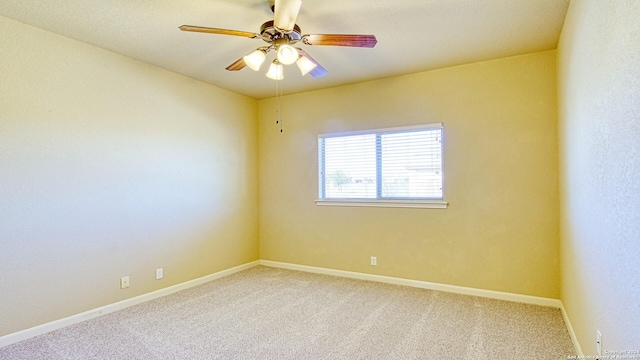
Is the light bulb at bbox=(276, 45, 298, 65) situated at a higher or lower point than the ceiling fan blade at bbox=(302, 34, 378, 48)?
lower

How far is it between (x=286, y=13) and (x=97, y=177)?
7.83ft

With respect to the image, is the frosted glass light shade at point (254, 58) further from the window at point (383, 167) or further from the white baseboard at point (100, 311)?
the white baseboard at point (100, 311)

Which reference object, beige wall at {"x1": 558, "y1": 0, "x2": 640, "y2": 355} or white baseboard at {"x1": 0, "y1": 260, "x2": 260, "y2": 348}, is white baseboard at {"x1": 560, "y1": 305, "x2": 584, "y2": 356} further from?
white baseboard at {"x1": 0, "y1": 260, "x2": 260, "y2": 348}

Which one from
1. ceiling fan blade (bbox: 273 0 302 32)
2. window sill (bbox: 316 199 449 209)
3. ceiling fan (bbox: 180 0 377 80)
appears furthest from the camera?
window sill (bbox: 316 199 449 209)

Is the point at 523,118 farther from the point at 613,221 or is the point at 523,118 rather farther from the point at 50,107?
the point at 50,107

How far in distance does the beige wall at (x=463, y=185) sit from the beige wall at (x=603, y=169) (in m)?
0.59

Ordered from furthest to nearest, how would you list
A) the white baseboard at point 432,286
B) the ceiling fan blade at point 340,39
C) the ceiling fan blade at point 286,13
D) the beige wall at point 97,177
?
1. the white baseboard at point 432,286
2. the beige wall at point 97,177
3. the ceiling fan blade at point 340,39
4. the ceiling fan blade at point 286,13

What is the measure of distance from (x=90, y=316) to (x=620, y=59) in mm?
4108

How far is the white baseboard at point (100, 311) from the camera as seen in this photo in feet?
8.39

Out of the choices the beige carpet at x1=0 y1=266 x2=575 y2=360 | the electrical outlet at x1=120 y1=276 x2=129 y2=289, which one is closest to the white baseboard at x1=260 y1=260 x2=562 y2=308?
the beige carpet at x1=0 y1=266 x2=575 y2=360

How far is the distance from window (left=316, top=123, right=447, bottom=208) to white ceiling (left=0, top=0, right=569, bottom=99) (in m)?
0.84

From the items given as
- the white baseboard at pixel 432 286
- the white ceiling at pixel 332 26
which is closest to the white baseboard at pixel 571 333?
the white baseboard at pixel 432 286

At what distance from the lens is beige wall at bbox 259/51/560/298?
10.6 feet

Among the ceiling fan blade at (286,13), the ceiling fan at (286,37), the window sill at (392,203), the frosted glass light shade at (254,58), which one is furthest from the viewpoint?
the window sill at (392,203)
